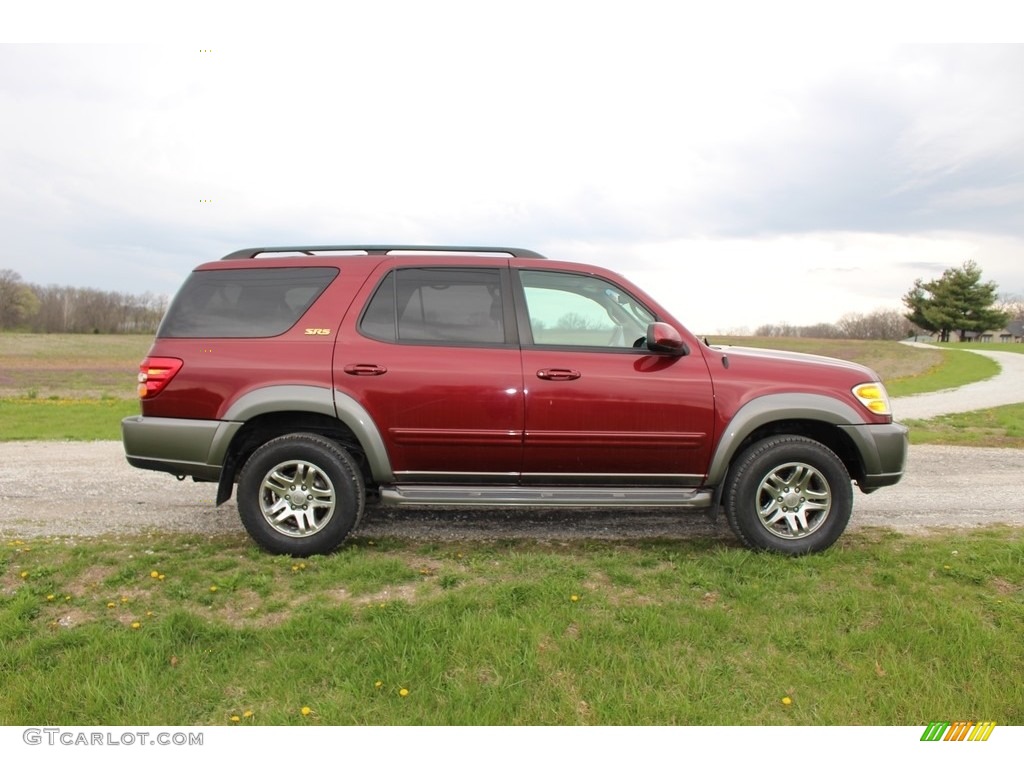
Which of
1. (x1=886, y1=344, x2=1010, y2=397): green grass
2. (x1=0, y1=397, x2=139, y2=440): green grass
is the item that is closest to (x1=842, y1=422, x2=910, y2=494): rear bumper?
(x1=0, y1=397, x2=139, y2=440): green grass

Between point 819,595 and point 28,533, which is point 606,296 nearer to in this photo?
point 819,595

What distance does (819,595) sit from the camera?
11.8ft

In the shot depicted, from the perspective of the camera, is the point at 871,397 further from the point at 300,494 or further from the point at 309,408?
the point at 300,494

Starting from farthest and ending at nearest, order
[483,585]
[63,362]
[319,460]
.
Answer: [63,362] → [319,460] → [483,585]

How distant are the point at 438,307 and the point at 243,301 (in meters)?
1.33

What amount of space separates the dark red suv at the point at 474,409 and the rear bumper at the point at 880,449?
0.01 meters

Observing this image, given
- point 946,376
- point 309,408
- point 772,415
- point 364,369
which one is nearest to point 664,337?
point 772,415

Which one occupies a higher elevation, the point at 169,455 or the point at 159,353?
the point at 159,353

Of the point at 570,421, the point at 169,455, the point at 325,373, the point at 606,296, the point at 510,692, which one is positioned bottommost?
the point at 510,692

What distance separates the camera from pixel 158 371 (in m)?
4.29

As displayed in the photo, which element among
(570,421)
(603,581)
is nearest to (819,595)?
(603,581)

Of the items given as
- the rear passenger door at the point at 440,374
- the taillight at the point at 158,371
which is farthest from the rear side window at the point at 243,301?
the rear passenger door at the point at 440,374

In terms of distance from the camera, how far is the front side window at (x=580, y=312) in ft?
14.4

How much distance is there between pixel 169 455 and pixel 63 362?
36335mm
